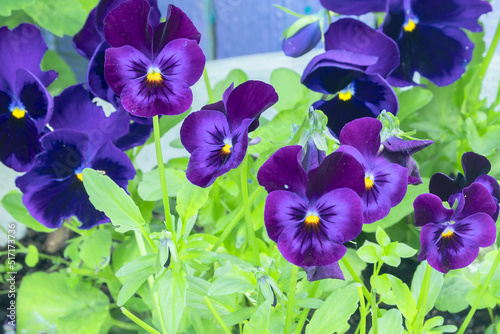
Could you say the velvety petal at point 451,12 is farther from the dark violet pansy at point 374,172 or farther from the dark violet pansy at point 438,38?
the dark violet pansy at point 374,172

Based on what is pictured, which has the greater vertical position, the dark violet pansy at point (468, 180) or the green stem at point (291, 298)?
the dark violet pansy at point (468, 180)

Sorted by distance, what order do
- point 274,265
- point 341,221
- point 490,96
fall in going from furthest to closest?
1. point 490,96
2. point 274,265
3. point 341,221

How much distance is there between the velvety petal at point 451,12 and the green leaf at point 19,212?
0.62 m

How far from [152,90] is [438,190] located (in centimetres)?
29

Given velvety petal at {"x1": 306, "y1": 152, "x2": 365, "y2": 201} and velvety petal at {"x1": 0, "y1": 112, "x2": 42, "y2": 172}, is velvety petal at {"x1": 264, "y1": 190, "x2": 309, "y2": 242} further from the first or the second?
velvety petal at {"x1": 0, "y1": 112, "x2": 42, "y2": 172}

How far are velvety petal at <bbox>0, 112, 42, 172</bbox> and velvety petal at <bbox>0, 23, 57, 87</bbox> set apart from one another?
0.19 ft

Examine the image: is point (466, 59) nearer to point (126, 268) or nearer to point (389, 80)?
point (389, 80)

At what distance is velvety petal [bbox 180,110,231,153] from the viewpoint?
0.51 metres

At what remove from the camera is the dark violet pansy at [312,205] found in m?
0.44

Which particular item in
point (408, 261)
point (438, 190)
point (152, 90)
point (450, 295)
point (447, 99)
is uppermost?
point (152, 90)

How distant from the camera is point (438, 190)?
1.73 feet

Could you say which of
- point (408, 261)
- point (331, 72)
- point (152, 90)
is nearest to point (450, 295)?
point (408, 261)

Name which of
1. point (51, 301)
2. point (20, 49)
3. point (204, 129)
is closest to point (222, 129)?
point (204, 129)

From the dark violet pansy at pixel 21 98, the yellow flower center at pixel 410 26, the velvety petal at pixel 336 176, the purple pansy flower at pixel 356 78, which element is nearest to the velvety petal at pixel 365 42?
the purple pansy flower at pixel 356 78
